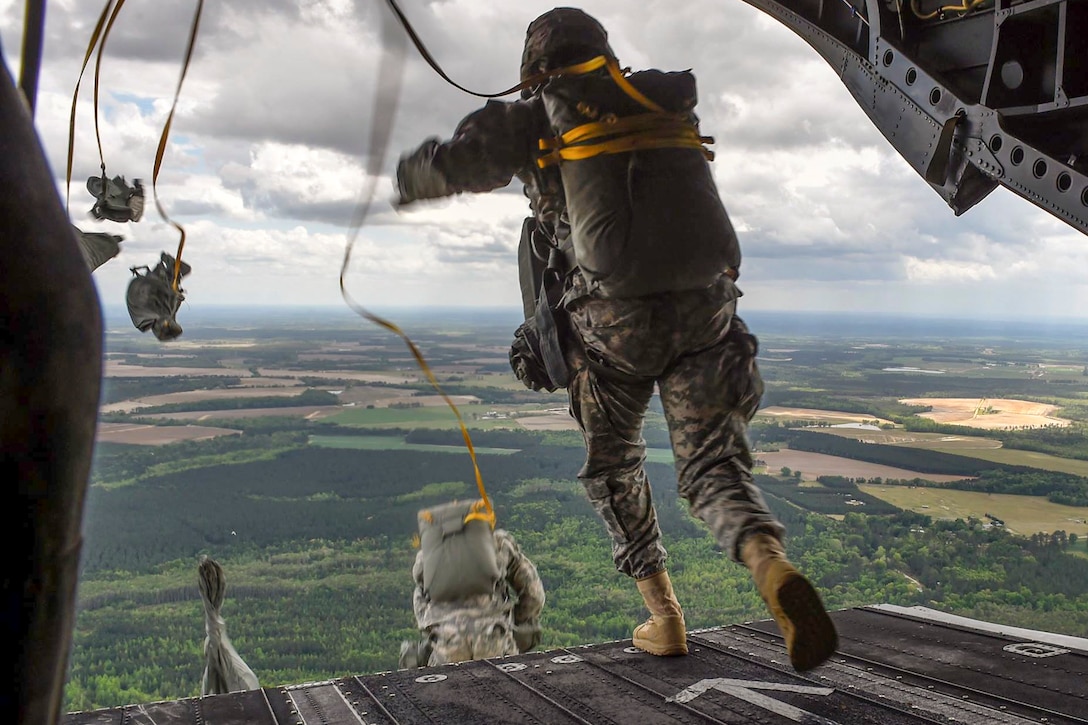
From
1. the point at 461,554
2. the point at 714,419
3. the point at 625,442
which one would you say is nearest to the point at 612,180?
the point at 714,419

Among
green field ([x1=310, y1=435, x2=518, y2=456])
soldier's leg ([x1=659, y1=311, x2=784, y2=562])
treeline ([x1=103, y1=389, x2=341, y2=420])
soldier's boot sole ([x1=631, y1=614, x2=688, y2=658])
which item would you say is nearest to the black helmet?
soldier's leg ([x1=659, y1=311, x2=784, y2=562])

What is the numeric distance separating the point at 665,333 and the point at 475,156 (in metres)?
0.71

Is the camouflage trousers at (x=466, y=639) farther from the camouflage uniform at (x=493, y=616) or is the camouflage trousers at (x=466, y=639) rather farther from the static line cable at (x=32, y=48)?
the static line cable at (x=32, y=48)

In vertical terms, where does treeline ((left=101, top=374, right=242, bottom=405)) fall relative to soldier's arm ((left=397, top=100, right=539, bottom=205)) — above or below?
below

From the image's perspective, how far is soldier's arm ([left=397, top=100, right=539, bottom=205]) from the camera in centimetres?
244

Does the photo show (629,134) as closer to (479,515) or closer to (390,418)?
(479,515)

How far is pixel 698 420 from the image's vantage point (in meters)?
2.45

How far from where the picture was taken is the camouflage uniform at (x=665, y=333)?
2.39 meters

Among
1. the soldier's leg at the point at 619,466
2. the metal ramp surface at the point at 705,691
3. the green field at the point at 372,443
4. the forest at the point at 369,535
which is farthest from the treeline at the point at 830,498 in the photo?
the soldier's leg at the point at 619,466

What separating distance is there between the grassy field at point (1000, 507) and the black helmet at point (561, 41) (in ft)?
41.5

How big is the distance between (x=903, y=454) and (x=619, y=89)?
13.6 metres

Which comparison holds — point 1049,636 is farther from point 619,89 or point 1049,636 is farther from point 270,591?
point 270,591

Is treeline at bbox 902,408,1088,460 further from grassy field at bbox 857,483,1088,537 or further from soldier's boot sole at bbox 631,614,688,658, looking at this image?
soldier's boot sole at bbox 631,614,688,658

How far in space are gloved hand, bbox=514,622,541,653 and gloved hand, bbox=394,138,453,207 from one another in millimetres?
2305
